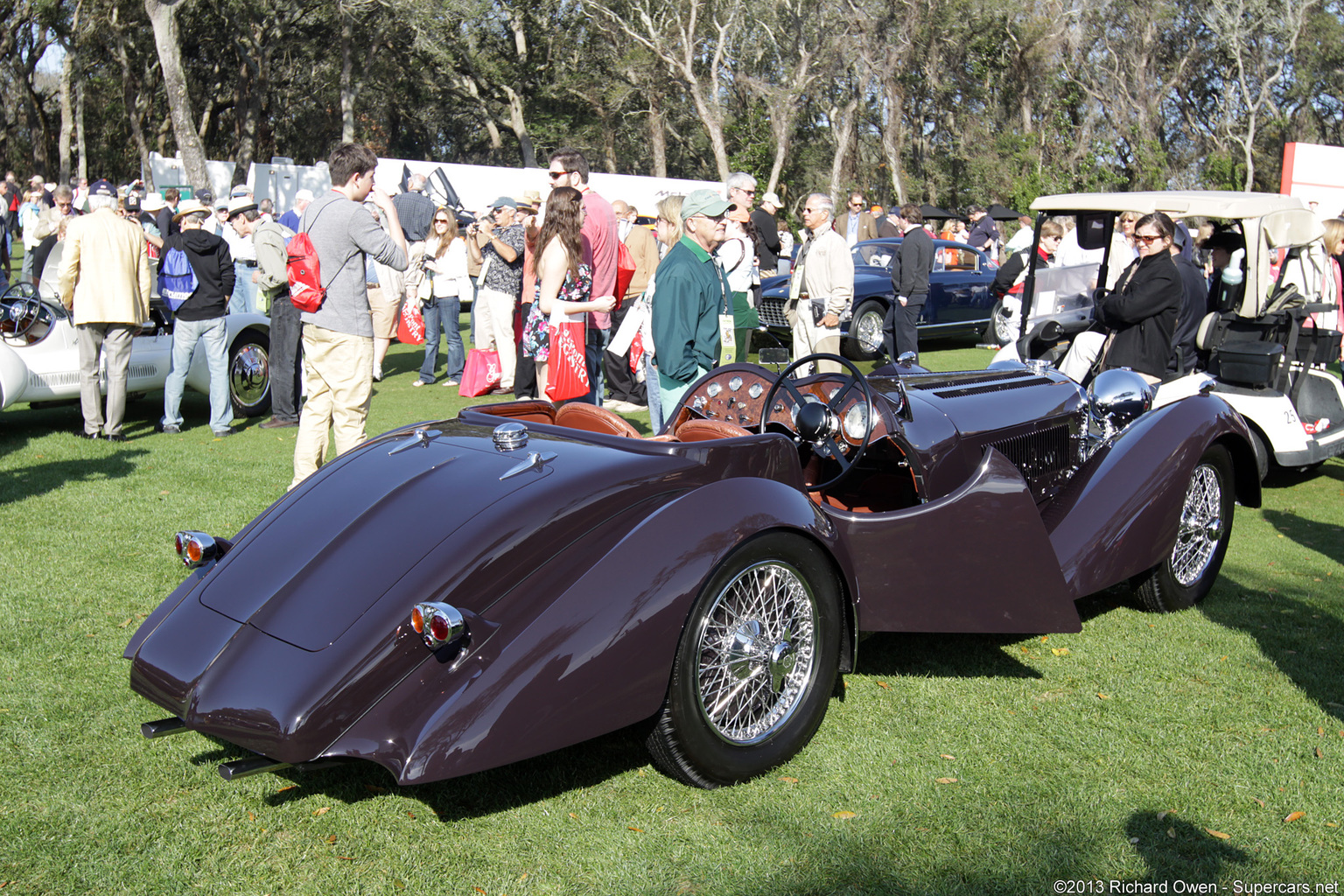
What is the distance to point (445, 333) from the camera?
11422 mm

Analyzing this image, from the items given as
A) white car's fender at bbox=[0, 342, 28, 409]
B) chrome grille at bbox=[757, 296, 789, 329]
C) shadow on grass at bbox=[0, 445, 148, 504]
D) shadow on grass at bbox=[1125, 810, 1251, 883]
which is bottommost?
shadow on grass at bbox=[1125, 810, 1251, 883]

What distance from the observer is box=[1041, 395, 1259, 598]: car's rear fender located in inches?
166

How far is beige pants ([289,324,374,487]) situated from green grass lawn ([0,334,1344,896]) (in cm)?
159

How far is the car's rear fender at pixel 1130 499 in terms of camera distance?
4.22m

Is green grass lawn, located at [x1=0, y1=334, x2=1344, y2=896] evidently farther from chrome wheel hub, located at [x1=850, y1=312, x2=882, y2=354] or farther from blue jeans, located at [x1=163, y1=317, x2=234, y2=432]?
chrome wheel hub, located at [x1=850, y1=312, x2=882, y2=354]

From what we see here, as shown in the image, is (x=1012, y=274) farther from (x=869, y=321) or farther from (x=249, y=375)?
(x=249, y=375)

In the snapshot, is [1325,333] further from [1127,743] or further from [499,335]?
[499,335]

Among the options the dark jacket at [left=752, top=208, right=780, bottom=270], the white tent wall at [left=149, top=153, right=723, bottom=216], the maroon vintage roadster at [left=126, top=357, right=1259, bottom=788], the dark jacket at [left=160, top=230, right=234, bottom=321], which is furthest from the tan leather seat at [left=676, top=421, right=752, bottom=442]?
the white tent wall at [left=149, top=153, right=723, bottom=216]

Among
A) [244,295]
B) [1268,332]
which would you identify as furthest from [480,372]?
[1268,332]

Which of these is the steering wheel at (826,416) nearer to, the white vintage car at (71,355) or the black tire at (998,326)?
the white vintage car at (71,355)

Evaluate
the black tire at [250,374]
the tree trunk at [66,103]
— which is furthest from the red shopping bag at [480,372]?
the tree trunk at [66,103]

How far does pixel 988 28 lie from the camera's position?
140 ft

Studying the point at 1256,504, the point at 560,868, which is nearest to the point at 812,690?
the point at 560,868

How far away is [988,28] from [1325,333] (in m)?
39.8
